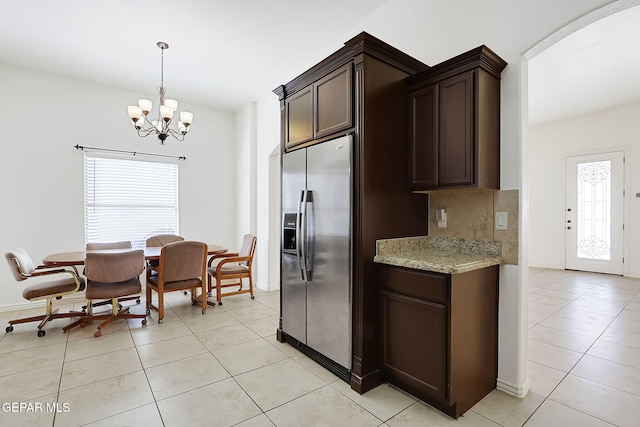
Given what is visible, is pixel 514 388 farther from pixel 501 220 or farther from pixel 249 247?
pixel 249 247

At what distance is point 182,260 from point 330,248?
2.14m

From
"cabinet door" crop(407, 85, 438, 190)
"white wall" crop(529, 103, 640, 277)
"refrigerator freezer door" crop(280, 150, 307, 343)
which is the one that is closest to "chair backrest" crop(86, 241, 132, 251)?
"refrigerator freezer door" crop(280, 150, 307, 343)

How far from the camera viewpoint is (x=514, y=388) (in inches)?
84.8

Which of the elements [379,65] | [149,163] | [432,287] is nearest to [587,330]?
[432,287]

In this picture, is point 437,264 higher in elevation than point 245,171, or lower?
lower

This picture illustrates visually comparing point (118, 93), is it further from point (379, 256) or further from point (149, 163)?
point (379, 256)

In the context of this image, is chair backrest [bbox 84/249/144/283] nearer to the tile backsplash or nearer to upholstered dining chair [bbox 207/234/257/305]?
upholstered dining chair [bbox 207/234/257/305]

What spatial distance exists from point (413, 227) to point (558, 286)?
428 cm

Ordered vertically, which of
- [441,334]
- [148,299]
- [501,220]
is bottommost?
[148,299]

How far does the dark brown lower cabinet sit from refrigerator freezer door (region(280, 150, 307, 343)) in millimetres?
798

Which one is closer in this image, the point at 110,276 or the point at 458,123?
the point at 458,123

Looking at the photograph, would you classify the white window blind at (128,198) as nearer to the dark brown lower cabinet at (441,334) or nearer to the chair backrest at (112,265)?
the chair backrest at (112,265)

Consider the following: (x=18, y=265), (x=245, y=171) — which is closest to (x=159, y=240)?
(x=18, y=265)

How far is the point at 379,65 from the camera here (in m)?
2.29
